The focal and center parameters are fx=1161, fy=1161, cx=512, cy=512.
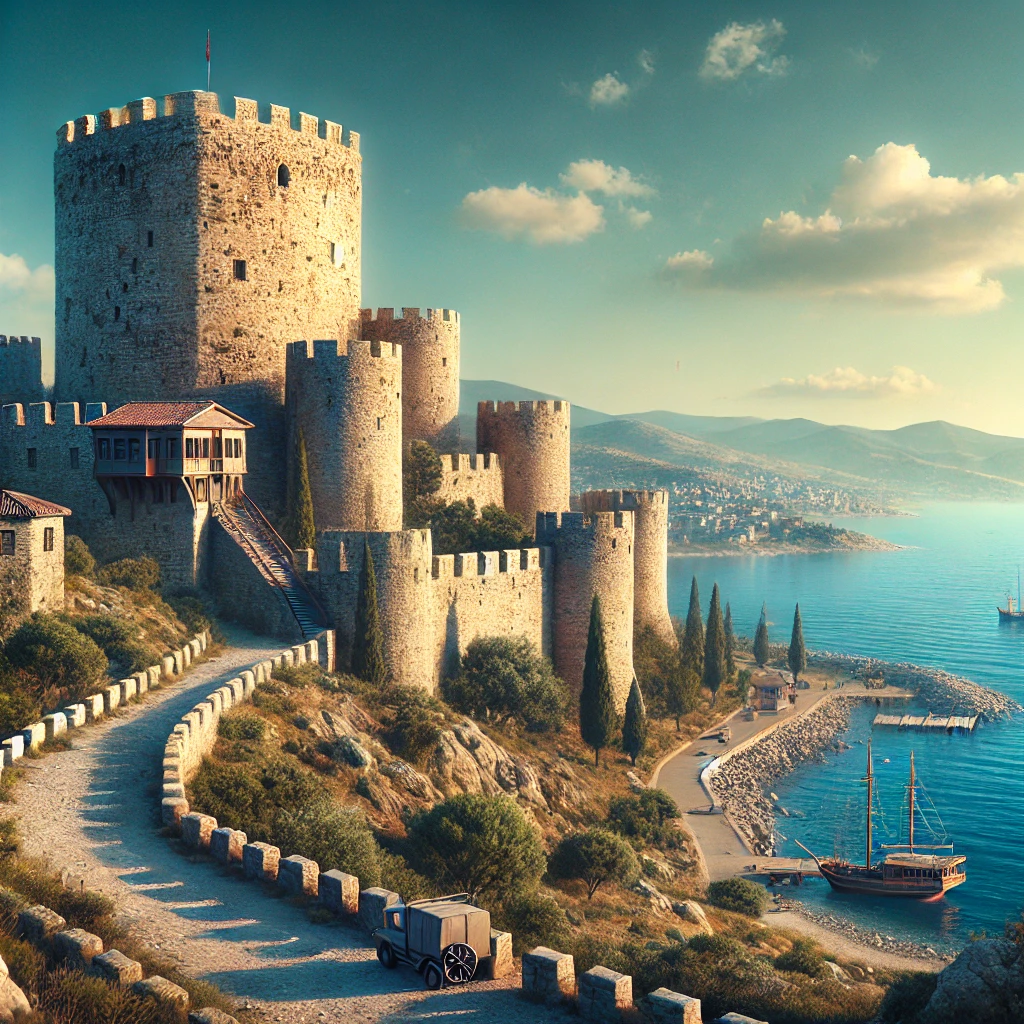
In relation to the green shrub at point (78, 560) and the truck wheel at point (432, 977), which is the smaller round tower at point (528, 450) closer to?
the green shrub at point (78, 560)

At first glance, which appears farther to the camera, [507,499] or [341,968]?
[507,499]

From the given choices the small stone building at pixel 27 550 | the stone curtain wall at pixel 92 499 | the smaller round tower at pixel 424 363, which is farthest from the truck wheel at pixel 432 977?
the smaller round tower at pixel 424 363

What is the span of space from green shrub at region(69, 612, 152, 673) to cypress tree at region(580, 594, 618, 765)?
1810 cm

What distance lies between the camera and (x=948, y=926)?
48125 millimetres

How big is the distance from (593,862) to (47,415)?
72.1 ft

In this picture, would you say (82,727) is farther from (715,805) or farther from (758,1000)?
(715,805)

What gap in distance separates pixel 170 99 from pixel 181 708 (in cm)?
2305

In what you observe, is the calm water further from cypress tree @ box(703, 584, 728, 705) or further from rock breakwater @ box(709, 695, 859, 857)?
cypress tree @ box(703, 584, 728, 705)

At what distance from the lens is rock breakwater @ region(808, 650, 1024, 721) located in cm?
8706

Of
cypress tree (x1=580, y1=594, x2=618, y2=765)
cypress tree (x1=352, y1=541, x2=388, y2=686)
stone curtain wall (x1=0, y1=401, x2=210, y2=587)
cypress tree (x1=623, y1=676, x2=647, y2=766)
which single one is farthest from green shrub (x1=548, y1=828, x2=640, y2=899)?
stone curtain wall (x1=0, y1=401, x2=210, y2=587)

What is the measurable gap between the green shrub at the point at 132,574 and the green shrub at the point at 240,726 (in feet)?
29.8

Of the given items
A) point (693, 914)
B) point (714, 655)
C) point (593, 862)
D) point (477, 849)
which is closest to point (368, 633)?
point (593, 862)

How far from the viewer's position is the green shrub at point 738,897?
3922cm

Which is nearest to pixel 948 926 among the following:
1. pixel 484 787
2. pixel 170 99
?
pixel 484 787
